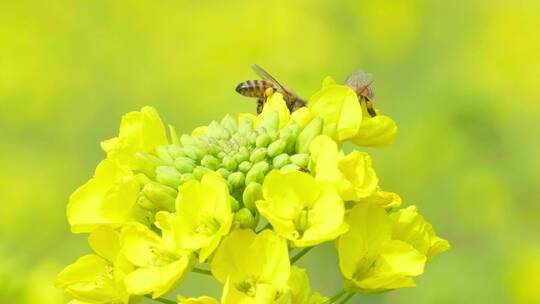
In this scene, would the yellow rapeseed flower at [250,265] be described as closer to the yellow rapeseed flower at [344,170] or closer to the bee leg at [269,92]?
the yellow rapeseed flower at [344,170]

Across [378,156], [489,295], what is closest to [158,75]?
[378,156]

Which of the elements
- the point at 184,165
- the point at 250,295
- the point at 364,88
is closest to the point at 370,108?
the point at 364,88

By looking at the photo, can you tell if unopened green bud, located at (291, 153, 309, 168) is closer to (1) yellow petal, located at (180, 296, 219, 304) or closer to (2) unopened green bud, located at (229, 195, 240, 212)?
(2) unopened green bud, located at (229, 195, 240, 212)

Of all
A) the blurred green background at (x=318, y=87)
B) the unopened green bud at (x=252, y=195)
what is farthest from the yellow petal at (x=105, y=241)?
the blurred green background at (x=318, y=87)

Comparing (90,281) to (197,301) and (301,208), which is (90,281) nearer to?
(197,301)

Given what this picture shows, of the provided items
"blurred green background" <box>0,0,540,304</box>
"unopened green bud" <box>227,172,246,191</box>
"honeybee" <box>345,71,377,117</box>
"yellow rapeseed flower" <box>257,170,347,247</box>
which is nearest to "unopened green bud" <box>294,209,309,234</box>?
"yellow rapeseed flower" <box>257,170,347,247</box>

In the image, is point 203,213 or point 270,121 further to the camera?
point 270,121
